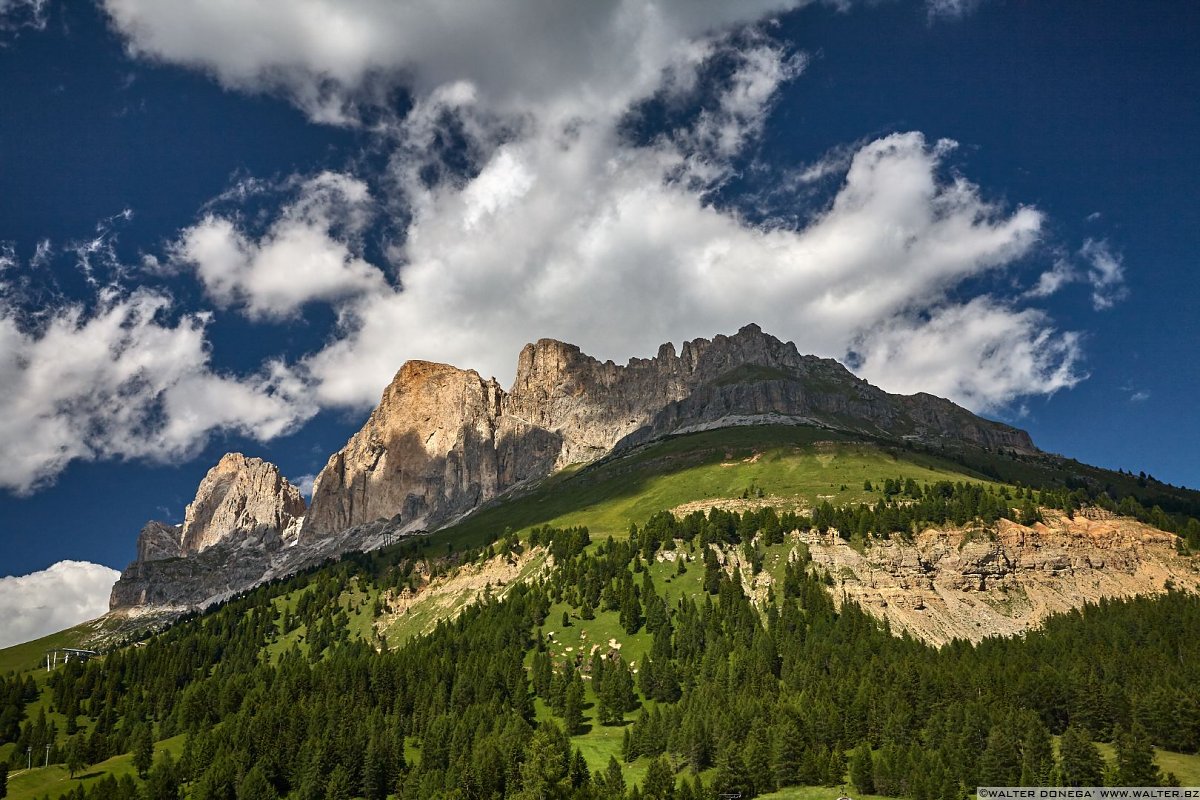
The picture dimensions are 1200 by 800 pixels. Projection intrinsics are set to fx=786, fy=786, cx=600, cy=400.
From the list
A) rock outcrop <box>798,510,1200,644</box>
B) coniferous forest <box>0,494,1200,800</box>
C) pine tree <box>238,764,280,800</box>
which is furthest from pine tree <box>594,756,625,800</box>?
rock outcrop <box>798,510,1200,644</box>

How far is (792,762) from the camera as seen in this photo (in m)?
121

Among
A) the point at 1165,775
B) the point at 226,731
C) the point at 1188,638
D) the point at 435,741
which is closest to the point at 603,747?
the point at 435,741

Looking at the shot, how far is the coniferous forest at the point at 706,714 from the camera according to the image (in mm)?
115500

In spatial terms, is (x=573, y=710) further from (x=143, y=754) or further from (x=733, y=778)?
(x=143, y=754)

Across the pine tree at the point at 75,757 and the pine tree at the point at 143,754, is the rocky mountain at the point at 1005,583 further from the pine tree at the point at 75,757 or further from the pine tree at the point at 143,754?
the pine tree at the point at 75,757

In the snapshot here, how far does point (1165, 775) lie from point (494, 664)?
123701 mm

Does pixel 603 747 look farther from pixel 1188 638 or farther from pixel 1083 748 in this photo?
pixel 1188 638

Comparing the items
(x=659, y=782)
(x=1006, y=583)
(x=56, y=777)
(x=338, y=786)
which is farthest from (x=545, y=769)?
(x=1006, y=583)

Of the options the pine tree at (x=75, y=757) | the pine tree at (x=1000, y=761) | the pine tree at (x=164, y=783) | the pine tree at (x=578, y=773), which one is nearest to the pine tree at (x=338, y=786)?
the pine tree at (x=164, y=783)

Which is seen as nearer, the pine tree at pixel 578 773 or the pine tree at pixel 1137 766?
the pine tree at pixel 1137 766

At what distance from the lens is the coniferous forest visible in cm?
11550

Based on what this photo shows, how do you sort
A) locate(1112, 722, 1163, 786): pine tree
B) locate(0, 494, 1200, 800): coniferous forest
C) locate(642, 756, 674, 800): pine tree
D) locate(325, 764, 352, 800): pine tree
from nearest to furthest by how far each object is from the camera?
1. locate(1112, 722, 1163, 786): pine tree
2. locate(642, 756, 674, 800): pine tree
3. locate(0, 494, 1200, 800): coniferous forest
4. locate(325, 764, 352, 800): pine tree

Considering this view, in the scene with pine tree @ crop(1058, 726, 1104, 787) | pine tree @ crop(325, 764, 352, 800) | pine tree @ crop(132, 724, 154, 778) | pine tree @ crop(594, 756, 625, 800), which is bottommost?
pine tree @ crop(1058, 726, 1104, 787)

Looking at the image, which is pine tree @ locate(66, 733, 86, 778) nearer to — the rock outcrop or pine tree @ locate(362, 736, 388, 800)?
pine tree @ locate(362, 736, 388, 800)
